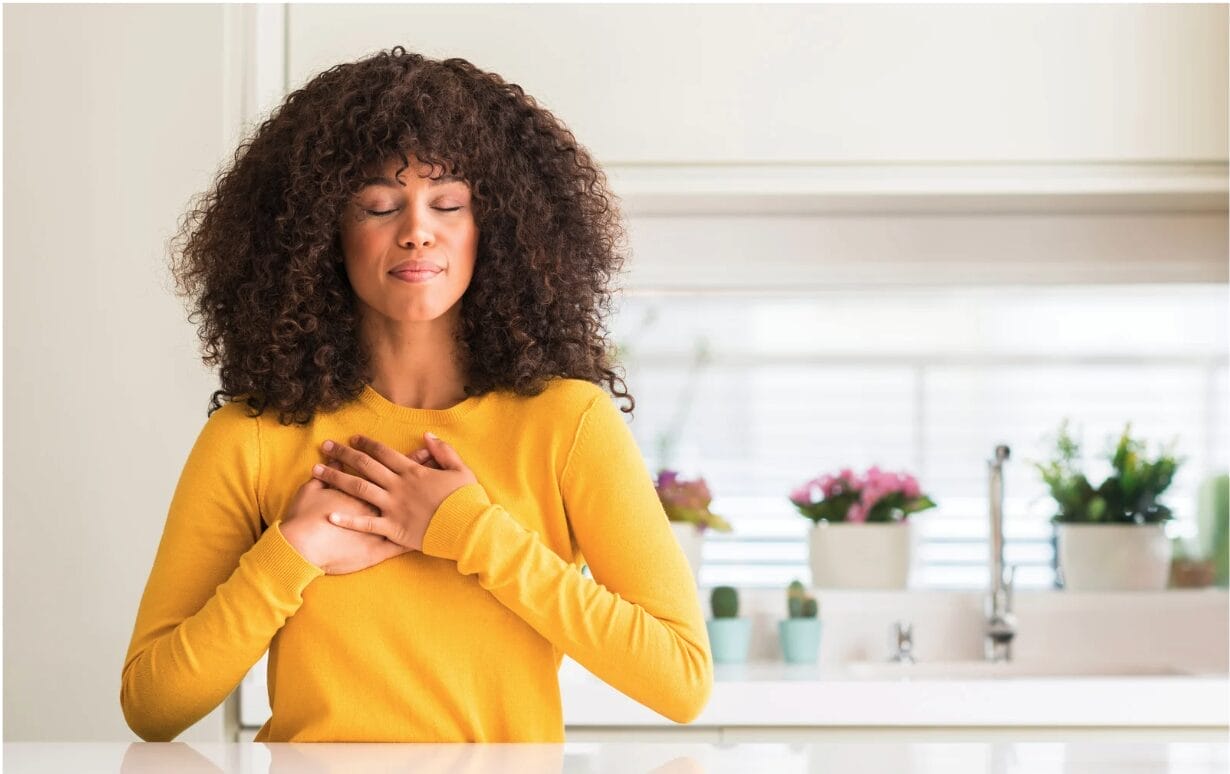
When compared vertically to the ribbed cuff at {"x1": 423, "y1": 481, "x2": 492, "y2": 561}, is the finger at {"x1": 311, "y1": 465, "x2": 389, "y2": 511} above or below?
above

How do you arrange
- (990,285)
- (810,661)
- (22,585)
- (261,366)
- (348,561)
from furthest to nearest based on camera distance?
(990,285) < (810,661) < (22,585) < (261,366) < (348,561)

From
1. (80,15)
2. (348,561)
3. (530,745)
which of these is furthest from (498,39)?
(530,745)

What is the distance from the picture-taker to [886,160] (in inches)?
84.1

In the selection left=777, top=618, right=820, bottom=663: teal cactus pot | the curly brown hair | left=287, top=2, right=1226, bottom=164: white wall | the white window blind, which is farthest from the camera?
the white window blind

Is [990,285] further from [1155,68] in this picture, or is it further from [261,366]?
[261,366]

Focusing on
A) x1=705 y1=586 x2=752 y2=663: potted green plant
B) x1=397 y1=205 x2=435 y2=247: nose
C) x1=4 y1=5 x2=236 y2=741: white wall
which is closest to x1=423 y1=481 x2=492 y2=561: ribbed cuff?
x1=397 y1=205 x2=435 y2=247: nose

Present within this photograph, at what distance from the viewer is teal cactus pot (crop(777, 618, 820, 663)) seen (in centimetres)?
226

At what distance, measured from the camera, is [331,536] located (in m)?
1.04

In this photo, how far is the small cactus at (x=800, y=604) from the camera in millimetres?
2289

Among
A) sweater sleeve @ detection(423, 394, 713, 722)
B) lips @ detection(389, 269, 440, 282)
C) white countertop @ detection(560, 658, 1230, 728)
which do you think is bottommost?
white countertop @ detection(560, 658, 1230, 728)

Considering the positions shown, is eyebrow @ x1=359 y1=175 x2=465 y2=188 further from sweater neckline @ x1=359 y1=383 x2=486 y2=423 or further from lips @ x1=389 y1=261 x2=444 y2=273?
sweater neckline @ x1=359 y1=383 x2=486 y2=423

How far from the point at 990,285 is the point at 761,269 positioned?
45 centimetres

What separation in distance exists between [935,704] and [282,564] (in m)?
1.21

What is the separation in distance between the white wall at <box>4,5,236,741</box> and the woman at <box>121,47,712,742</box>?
0.84 metres
